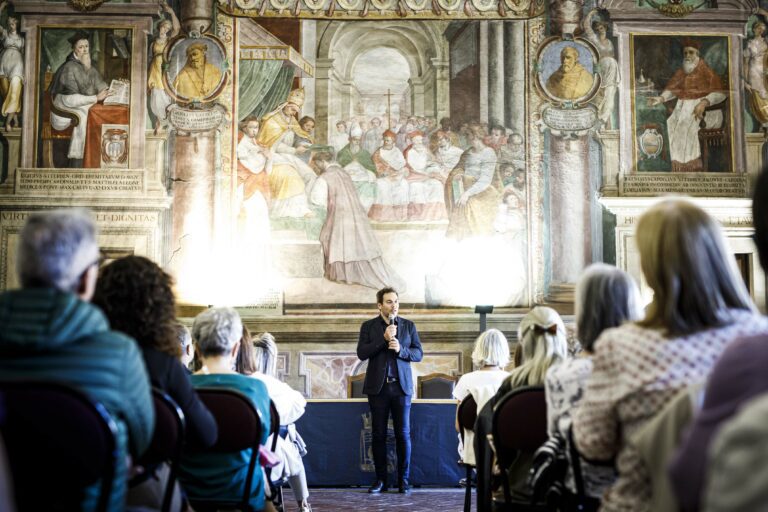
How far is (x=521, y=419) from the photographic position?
3.75m

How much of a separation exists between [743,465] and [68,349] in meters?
1.85

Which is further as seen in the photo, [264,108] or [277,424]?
[264,108]

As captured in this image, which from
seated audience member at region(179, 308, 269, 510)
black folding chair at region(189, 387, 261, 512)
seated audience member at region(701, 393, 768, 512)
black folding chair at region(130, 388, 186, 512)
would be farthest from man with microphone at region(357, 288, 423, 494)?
seated audience member at region(701, 393, 768, 512)

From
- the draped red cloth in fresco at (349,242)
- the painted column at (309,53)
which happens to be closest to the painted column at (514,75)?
the draped red cloth in fresco at (349,242)

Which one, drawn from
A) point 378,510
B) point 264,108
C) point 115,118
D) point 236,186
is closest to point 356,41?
point 264,108

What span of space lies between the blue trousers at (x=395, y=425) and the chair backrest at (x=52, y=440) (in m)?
6.24

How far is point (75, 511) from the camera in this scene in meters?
2.47

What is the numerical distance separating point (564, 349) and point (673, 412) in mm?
2142

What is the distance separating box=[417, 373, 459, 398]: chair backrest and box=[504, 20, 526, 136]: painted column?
3.25 metres

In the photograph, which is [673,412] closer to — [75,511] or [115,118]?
[75,511]

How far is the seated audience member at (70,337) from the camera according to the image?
241 centimetres

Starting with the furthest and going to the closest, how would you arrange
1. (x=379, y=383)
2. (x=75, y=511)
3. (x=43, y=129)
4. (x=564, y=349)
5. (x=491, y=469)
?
(x=43, y=129), (x=379, y=383), (x=491, y=469), (x=564, y=349), (x=75, y=511)

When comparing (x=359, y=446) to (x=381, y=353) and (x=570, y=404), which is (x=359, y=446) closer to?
(x=381, y=353)

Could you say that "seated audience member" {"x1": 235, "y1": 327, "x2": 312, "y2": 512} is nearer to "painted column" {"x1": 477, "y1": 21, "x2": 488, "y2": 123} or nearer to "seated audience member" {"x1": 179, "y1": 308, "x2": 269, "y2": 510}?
"seated audience member" {"x1": 179, "y1": 308, "x2": 269, "y2": 510}
